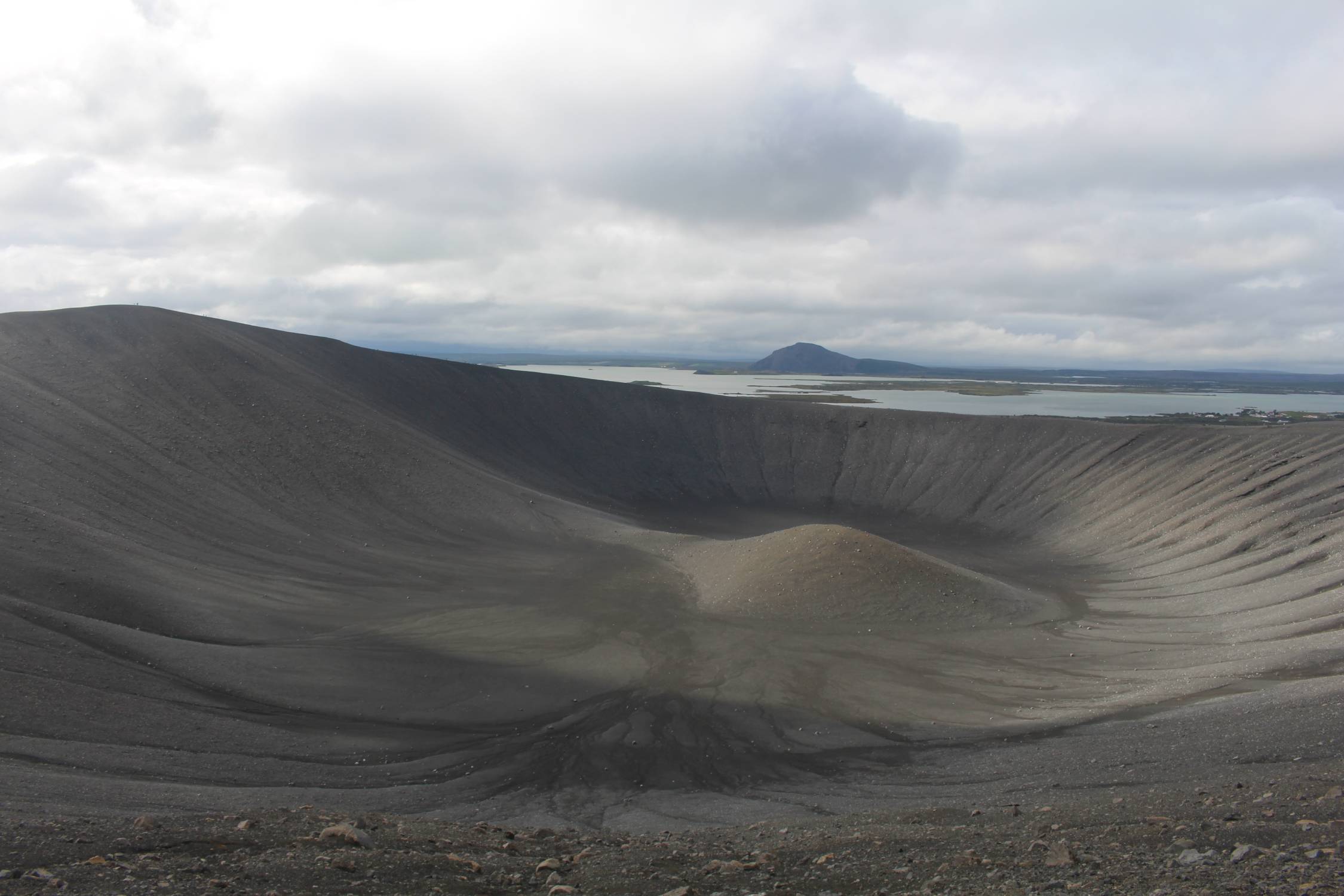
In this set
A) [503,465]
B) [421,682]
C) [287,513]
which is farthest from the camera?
[503,465]

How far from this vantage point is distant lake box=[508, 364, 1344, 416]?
90312 millimetres

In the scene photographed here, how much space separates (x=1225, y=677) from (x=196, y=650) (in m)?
22.9

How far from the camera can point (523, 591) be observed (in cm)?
2719

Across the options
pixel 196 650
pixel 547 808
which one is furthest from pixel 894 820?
pixel 196 650

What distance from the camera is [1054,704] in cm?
1802

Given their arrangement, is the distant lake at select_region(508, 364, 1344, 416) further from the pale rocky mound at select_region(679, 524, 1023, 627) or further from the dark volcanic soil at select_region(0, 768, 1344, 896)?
the dark volcanic soil at select_region(0, 768, 1344, 896)

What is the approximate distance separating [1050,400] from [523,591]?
4049 inches

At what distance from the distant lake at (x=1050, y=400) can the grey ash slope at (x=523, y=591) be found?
102 feet

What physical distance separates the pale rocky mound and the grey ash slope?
4.1 inches

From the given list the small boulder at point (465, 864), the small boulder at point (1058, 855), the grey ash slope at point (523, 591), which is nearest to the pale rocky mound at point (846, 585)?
the grey ash slope at point (523, 591)

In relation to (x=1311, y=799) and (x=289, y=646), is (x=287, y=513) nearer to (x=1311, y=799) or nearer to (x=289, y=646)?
(x=289, y=646)

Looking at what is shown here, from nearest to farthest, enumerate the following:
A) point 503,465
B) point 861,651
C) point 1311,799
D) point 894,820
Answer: point 1311,799 → point 894,820 → point 861,651 → point 503,465

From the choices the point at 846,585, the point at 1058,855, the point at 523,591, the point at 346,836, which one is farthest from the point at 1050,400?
the point at 346,836

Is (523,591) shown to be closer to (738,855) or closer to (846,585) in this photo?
(846,585)
